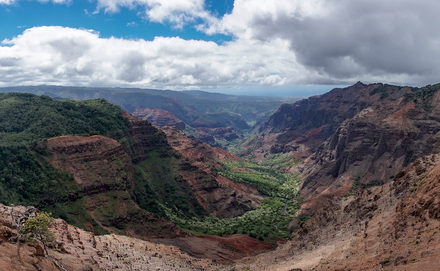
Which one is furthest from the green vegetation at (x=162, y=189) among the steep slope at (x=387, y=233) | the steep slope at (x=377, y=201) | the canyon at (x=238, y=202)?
the steep slope at (x=387, y=233)

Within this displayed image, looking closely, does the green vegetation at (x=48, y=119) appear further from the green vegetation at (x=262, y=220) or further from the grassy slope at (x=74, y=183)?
the green vegetation at (x=262, y=220)

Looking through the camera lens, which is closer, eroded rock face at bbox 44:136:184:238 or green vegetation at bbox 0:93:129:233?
green vegetation at bbox 0:93:129:233

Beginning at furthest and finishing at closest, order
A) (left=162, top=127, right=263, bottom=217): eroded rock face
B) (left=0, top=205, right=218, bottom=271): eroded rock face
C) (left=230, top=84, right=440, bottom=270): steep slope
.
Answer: (left=162, top=127, right=263, bottom=217): eroded rock face, (left=230, top=84, right=440, bottom=270): steep slope, (left=0, top=205, right=218, bottom=271): eroded rock face

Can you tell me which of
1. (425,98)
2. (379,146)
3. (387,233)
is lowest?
(379,146)

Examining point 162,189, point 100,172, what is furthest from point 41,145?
point 162,189

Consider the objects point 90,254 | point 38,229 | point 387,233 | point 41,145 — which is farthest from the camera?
point 41,145

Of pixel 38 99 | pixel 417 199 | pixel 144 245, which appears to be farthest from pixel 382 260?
pixel 38 99

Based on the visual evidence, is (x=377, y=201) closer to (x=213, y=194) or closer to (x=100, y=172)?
(x=213, y=194)

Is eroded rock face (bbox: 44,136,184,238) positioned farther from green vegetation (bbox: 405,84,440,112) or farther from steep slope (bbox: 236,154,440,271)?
green vegetation (bbox: 405,84,440,112)

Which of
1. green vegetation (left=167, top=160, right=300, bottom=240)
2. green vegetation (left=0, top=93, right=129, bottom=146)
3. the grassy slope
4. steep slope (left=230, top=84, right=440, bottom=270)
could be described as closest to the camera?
steep slope (left=230, top=84, right=440, bottom=270)

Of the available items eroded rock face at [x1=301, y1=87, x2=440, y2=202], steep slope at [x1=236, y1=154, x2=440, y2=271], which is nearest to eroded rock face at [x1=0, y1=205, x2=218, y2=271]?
steep slope at [x1=236, y1=154, x2=440, y2=271]

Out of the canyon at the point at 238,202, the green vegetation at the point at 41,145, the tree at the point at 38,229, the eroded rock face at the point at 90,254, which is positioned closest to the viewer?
the eroded rock face at the point at 90,254
